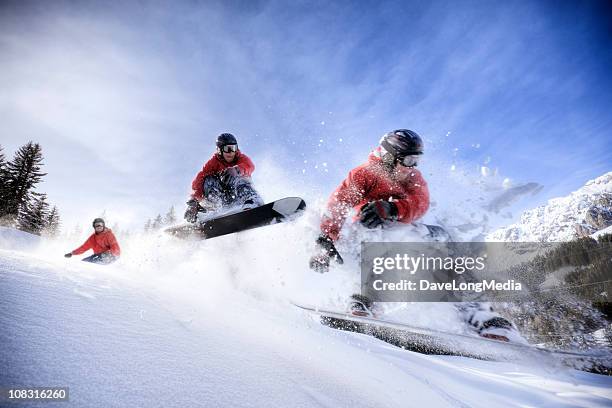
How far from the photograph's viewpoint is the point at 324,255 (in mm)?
5242

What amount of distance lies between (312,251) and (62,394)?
196 inches

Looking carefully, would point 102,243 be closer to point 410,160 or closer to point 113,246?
point 113,246

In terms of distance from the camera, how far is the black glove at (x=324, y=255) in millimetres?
5152

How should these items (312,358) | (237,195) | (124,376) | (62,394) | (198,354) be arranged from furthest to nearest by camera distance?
(237,195), (312,358), (198,354), (124,376), (62,394)

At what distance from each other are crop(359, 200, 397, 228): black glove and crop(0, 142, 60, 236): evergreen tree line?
31.2 metres

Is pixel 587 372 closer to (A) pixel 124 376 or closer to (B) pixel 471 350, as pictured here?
(B) pixel 471 350

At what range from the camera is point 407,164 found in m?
5.29

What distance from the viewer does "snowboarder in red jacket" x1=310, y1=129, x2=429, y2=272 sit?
16.9ft

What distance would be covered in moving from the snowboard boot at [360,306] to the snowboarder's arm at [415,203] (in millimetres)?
1839

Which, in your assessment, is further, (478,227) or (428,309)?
(478,227)

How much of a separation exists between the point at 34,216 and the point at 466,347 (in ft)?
113

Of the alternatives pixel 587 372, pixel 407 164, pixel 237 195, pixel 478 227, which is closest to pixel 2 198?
pixel 237 195

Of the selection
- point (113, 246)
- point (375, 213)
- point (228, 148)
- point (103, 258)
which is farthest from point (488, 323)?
point (113, 246)

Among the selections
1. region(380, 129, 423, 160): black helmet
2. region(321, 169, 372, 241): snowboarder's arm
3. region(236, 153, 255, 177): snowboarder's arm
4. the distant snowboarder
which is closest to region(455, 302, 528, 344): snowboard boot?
region(321, 169, 372, 241): snowboarder's arm
